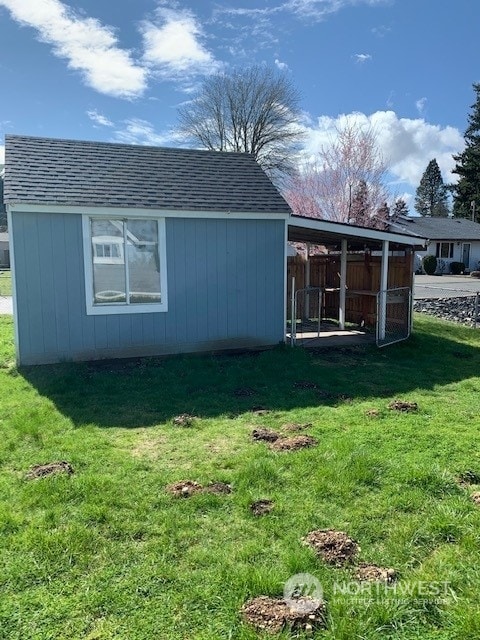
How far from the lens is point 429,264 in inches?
1278

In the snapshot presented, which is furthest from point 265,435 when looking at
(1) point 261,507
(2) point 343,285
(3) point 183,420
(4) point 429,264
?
(4) point 429,264

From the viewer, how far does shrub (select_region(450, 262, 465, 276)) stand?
3341 cm

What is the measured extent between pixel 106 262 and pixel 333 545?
19.4 feet

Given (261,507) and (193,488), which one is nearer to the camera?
(261,507)

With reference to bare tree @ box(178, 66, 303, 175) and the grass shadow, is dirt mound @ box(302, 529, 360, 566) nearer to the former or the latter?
the grass shadow

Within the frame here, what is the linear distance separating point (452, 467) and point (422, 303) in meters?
13.3

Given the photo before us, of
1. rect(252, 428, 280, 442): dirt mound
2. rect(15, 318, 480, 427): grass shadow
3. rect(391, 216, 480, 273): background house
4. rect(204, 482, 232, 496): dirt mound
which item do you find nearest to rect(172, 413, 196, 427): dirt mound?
rect(15, 318, 480, 427): grass shadow

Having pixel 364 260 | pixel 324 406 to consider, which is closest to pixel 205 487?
pixel 324 406

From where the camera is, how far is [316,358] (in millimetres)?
8062

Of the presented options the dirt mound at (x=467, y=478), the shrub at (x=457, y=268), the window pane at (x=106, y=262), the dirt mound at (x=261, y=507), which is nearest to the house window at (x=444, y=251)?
the shrub at (x=457, y=268)

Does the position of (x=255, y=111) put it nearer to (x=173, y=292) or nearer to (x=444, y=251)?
(x=444, y=251)

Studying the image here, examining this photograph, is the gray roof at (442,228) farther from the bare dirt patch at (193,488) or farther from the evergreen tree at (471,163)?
the bare dirt patch at (193,488)

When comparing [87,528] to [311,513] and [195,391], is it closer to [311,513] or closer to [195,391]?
[311,513]

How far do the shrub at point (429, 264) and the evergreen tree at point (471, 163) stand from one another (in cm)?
1416
